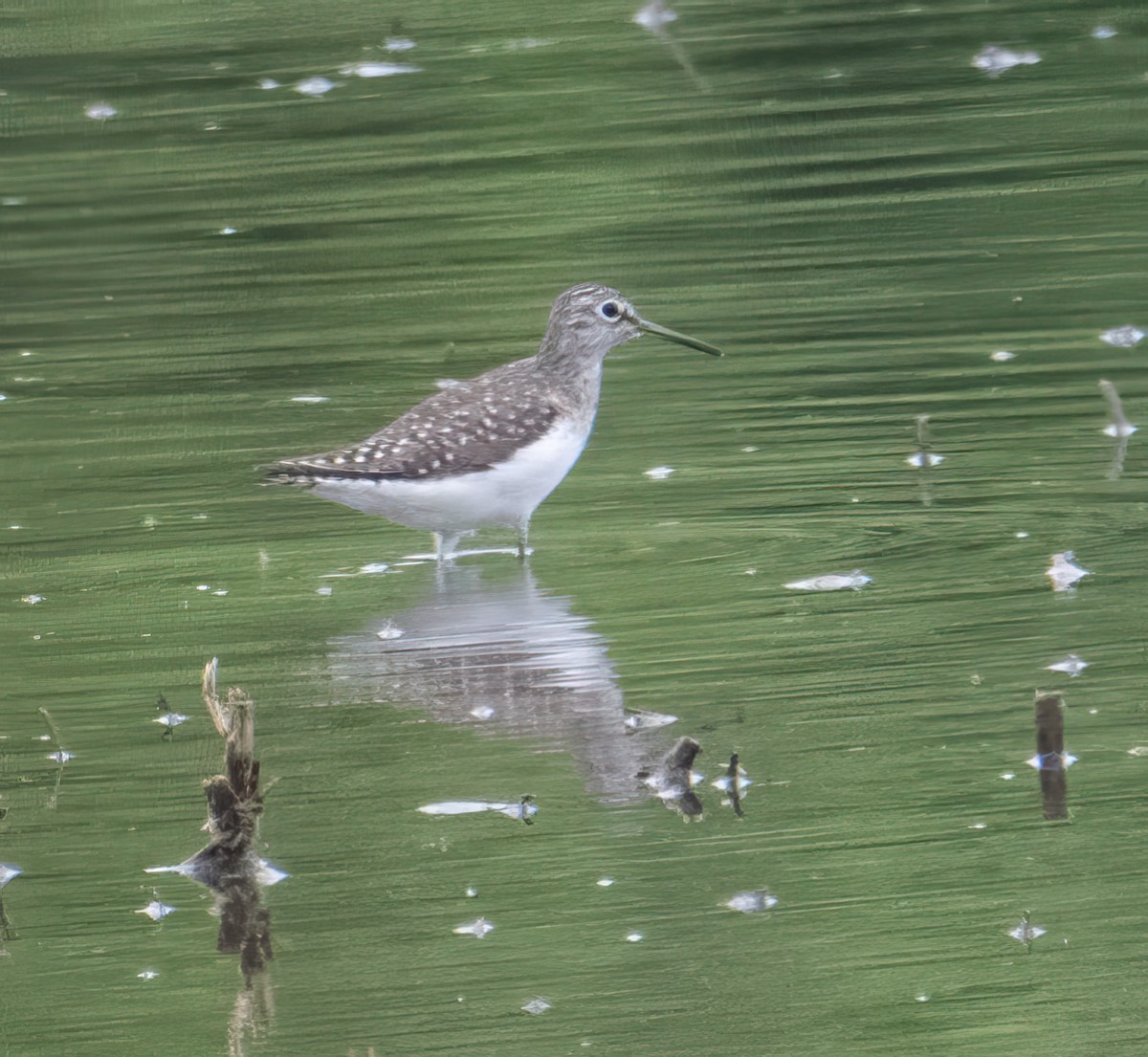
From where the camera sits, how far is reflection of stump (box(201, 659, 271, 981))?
5.87 metres

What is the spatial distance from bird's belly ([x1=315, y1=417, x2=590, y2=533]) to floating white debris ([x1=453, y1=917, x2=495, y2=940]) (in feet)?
9.21

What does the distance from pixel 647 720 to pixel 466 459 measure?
184 centimetres

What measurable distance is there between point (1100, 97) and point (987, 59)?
133 centimetres

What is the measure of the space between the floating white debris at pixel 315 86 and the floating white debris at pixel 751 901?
11538 millimetres

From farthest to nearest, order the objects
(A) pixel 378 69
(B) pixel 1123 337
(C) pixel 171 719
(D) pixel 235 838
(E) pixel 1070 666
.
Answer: (A) pixel 378 69 → (B) pixel 1123 337 → (C) pixel 171 719 → (E) pixel 1070 666 → (D) pixel 235 838

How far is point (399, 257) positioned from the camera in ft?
43.6

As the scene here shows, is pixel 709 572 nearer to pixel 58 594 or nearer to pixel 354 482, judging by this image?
pixel 354 482

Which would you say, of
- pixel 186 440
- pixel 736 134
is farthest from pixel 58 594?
pixel 736 134

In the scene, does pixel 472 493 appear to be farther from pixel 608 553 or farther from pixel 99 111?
pixel 99 111

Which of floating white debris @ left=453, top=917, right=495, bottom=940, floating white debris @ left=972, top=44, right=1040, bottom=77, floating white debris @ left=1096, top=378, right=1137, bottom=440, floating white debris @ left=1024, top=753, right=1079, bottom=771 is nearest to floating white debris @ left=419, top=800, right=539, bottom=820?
floating white debris @ left=453, top=917, right=495, bottom=940

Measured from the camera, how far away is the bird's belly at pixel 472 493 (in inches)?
332

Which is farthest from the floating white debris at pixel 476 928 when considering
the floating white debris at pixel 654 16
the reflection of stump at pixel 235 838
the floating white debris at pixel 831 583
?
the floating white debris at pixel 654 16

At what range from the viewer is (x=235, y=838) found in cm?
617

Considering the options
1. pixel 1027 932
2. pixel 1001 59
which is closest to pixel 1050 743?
pixel 1027 932
